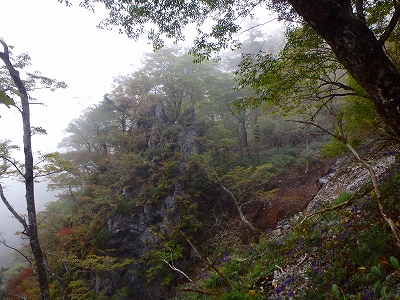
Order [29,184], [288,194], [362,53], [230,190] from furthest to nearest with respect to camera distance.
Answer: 1. [230,190]
2. [288,194]
3. [29,184]
4. [362,53]

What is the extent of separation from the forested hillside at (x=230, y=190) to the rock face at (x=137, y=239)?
0.06 metres

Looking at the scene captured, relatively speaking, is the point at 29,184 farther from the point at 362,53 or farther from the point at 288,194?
the point at 288,194

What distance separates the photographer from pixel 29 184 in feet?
20.6

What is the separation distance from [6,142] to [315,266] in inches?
368

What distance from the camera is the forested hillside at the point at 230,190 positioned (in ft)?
10.2

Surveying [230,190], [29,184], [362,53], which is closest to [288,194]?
[230,190]

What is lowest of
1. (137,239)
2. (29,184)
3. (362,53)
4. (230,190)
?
(137,239)

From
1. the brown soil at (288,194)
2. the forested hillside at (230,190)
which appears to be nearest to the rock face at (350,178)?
the forested hillside at (230,190)

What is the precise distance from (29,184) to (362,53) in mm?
8054

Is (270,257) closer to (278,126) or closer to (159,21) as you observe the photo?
(159,21)

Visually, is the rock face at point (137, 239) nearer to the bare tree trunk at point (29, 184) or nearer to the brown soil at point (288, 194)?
the brown soil at point (288, 194)

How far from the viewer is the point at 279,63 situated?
163 inches

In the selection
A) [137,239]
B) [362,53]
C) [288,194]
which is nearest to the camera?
[362,53]

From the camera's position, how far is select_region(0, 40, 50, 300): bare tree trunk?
6027mm
